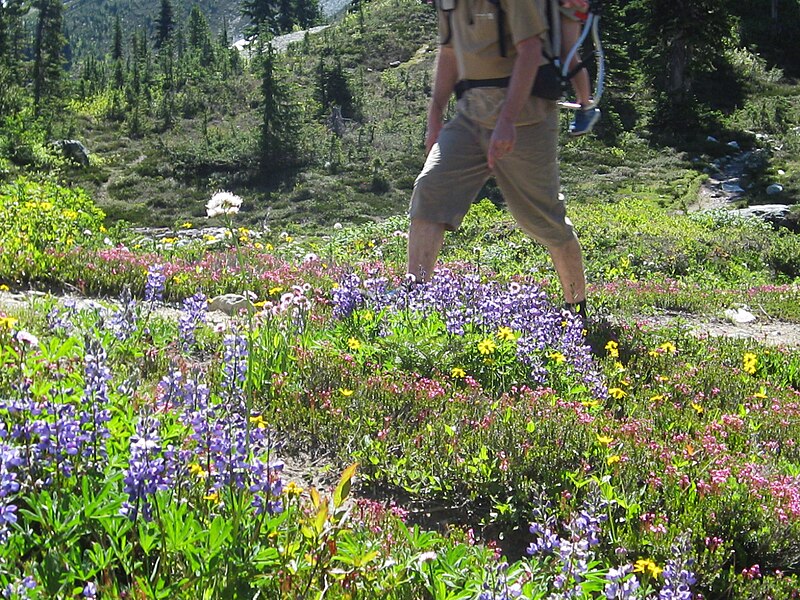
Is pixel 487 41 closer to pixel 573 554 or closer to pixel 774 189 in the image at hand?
pixel 573 554

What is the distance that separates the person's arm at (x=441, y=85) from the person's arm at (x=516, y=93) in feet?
2.54

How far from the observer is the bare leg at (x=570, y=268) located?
18.8 feet

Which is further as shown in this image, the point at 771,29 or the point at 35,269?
the point at 771,29

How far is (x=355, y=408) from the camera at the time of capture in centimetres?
385

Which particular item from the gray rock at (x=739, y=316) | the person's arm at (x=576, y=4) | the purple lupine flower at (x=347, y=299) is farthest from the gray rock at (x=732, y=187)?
the purple lupine flower at (x=347, y=299)

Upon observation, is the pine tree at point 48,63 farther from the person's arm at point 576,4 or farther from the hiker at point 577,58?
the person's arm at point 576,4

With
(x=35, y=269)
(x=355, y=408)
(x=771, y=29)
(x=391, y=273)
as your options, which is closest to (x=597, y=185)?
(x=391, y=273)

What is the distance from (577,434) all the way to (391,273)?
4.50 m

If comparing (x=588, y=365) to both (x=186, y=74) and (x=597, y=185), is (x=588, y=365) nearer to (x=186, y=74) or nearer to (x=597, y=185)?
(x=597, y=185)

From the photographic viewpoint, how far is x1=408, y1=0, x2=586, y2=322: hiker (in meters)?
4.77

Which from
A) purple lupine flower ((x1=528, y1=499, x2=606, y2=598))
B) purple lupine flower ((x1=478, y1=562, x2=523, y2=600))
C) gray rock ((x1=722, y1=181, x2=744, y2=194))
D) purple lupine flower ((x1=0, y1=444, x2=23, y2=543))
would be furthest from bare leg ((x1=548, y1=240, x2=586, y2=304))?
gray rock ((x1=722, y1=181, x2=744, y2=194))

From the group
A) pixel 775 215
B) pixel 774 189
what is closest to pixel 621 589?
pixel 775 215

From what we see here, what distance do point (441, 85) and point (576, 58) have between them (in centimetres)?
93

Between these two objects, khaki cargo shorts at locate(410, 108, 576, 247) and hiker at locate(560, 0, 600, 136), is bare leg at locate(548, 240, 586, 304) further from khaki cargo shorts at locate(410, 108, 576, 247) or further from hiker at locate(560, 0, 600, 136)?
hiker at locate(560, 0, 600, 136)
